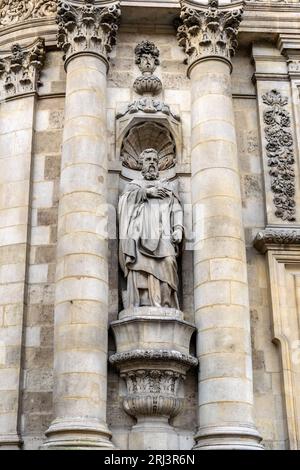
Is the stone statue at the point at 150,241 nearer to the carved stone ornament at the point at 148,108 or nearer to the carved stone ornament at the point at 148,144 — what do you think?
the carved stone ornament at the point at 148,144

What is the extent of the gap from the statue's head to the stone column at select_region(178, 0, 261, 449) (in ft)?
2.39

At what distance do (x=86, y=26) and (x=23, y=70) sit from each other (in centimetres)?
190

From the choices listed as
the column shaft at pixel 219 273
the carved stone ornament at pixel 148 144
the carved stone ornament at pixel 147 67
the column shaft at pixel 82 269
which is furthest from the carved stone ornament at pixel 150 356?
the carved stone ornament at pixel 147 67

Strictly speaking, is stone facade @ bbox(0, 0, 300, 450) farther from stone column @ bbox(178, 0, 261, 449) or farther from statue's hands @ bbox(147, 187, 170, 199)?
statue's hands @ bbox(147, 187, 170, 199)

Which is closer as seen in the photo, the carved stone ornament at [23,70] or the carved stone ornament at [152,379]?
the carved stone ornament at [152,379]

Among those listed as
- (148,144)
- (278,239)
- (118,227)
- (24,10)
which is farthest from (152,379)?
(24,10)

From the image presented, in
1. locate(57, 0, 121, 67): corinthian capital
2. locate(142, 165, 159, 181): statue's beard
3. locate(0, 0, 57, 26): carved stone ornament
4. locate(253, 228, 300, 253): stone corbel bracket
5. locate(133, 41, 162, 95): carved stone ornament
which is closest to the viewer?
locate(253, 228, 300, 253): stone corbel bracket

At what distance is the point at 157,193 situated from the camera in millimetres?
14156

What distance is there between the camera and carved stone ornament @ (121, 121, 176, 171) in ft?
49.5

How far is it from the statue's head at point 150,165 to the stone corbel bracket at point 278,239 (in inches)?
90.6

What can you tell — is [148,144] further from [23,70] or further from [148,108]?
[23,70]

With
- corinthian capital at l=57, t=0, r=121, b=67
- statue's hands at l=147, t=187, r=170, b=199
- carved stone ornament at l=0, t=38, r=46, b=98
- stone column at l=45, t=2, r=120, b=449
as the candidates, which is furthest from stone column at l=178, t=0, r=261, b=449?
carved stone ornament at l=0, t=38, r=46, b=98

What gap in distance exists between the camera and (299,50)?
1630 cm

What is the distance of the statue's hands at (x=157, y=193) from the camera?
1415 cm
